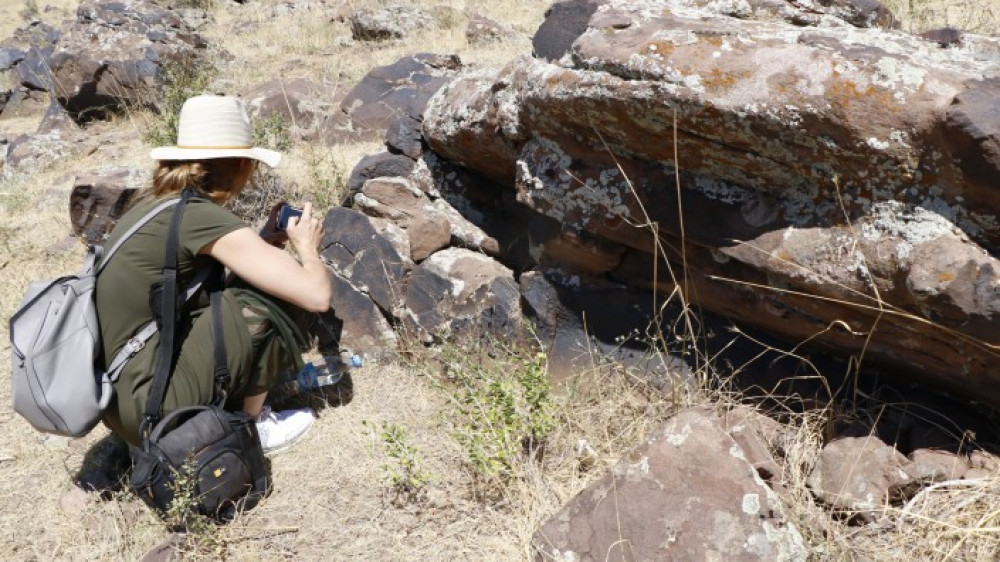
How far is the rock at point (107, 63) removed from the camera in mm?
8180

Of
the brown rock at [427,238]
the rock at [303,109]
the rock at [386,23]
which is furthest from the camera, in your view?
the rock at [386,23]

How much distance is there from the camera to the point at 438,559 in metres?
2.75

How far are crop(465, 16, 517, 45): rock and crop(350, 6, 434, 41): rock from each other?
3.95 feet

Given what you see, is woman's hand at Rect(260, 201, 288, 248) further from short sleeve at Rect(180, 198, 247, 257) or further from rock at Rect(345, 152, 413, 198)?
rock at Rect(345, 152, 413, 198)

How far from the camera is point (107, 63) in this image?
27.2ft

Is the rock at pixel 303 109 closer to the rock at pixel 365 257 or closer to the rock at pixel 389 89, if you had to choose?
the rock at pixel 389 89

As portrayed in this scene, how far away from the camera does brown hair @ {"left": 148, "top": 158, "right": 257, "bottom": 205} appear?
3053 millimetres

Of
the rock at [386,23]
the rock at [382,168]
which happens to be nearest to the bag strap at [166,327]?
the rock at [382,168]

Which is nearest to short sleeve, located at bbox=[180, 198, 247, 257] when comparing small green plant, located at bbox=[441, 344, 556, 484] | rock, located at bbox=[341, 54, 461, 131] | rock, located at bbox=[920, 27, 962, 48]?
small green plant, located at bbox=[441, 344, 556, 484]

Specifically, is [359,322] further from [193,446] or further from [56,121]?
[56,121]

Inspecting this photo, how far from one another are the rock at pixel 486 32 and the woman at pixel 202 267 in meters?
5.99

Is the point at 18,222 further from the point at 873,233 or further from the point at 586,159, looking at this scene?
the point at 873,233

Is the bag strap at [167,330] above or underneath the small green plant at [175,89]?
above

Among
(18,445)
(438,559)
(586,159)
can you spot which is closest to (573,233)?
(586,159)
